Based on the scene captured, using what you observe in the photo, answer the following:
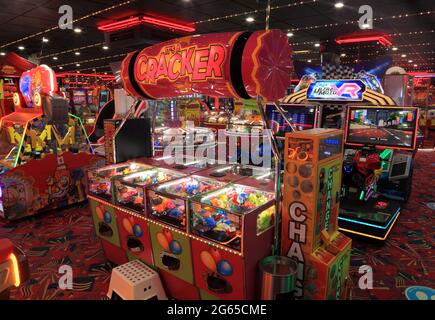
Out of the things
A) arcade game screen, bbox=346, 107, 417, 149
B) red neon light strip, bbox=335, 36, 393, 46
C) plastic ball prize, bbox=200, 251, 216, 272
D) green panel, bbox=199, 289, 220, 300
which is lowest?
green panel, bbox=199, 289, 220, 300

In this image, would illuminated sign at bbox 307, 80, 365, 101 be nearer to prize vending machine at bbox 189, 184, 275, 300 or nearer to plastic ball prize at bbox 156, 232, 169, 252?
prize vending machine at bbox 189, 184, 275, 300

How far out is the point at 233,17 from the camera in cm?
691

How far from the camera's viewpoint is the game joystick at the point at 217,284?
2461 mm

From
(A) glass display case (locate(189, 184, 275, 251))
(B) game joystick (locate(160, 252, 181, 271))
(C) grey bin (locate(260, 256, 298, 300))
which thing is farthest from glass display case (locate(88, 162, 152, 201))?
(C) grey bin (locate(260, 256, 298, 300))

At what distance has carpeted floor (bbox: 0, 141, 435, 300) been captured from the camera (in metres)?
3.17

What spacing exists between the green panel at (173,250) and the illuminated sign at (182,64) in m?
1.31

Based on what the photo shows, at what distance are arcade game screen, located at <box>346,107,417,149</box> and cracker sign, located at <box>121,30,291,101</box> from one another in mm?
3241

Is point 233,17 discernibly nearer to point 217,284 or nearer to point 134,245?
point 134,245

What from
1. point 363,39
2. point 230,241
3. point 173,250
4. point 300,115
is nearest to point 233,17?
point 300,115

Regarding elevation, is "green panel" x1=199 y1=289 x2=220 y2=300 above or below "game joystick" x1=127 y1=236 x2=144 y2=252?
below

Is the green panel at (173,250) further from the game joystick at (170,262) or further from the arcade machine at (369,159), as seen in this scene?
the arcade machine at (369,159)

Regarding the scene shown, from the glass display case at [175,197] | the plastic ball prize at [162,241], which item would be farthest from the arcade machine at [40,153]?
the plastic ball prize at [162,241]

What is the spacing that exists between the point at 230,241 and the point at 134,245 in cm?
118
